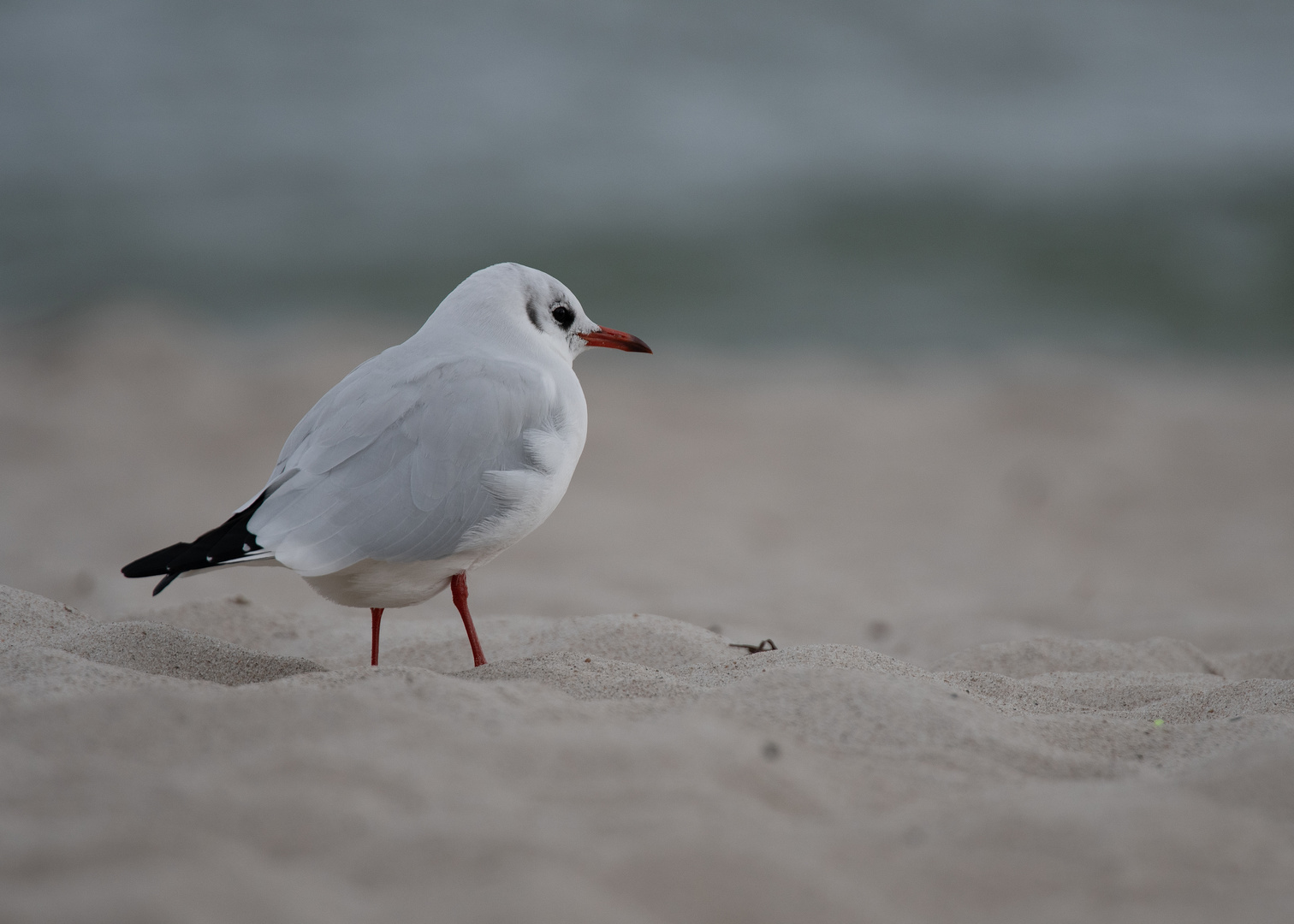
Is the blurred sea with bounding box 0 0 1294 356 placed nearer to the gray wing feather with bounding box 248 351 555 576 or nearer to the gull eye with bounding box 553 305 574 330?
the gull eye with bounding box 553 305 574 330

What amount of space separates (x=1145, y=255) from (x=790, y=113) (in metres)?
5.22

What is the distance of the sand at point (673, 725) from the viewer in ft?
4.81

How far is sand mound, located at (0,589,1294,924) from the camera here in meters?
1.43

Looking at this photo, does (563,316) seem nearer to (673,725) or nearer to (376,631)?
(376,631)

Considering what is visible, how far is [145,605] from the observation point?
13.4 ft

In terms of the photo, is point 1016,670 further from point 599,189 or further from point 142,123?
point 142,123

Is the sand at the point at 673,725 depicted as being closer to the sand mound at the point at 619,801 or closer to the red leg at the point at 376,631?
the sand mound at the point at 619,801

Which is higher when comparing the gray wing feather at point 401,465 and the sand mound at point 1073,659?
the gray wing feather at point 401,465

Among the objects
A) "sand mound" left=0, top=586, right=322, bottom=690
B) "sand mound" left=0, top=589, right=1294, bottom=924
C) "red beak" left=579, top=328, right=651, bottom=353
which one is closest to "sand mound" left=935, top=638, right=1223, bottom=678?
"sand mound" left=0, top=589, right=1294, bottom=924

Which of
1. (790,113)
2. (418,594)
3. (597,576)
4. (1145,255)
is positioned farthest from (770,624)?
(790,113)

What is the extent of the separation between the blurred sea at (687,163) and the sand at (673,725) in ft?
16.6

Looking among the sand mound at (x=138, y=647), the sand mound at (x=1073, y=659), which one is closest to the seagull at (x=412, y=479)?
the sand mound at (x=138, y=647)

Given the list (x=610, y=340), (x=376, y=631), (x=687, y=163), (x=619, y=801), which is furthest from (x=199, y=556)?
(x=687, y=163)

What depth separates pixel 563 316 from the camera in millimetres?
3182
